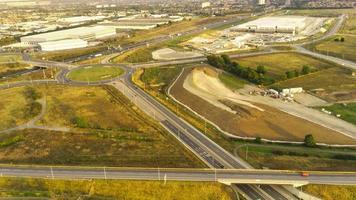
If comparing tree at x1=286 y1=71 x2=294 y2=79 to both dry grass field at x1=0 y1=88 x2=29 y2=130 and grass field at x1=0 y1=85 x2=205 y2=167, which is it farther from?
dry grass field at x1=0 y1=88 x2=29 y2=130

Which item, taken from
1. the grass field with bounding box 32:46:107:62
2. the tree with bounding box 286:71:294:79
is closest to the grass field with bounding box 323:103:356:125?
the tree with bounding box 286:71:294:79

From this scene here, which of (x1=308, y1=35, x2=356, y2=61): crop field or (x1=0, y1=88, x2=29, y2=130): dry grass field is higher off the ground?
(x1=308, y1=35, x2=356, y2=61): crop field

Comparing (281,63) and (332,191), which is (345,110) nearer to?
(332,191)

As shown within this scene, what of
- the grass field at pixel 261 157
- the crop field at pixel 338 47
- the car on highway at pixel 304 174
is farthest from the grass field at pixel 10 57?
the car on highway at pixel 304 174

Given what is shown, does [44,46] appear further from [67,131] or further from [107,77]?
[67,131]

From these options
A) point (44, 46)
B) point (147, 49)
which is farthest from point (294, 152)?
point (44, 46)

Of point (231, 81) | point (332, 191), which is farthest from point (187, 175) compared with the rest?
point (231, 81)
